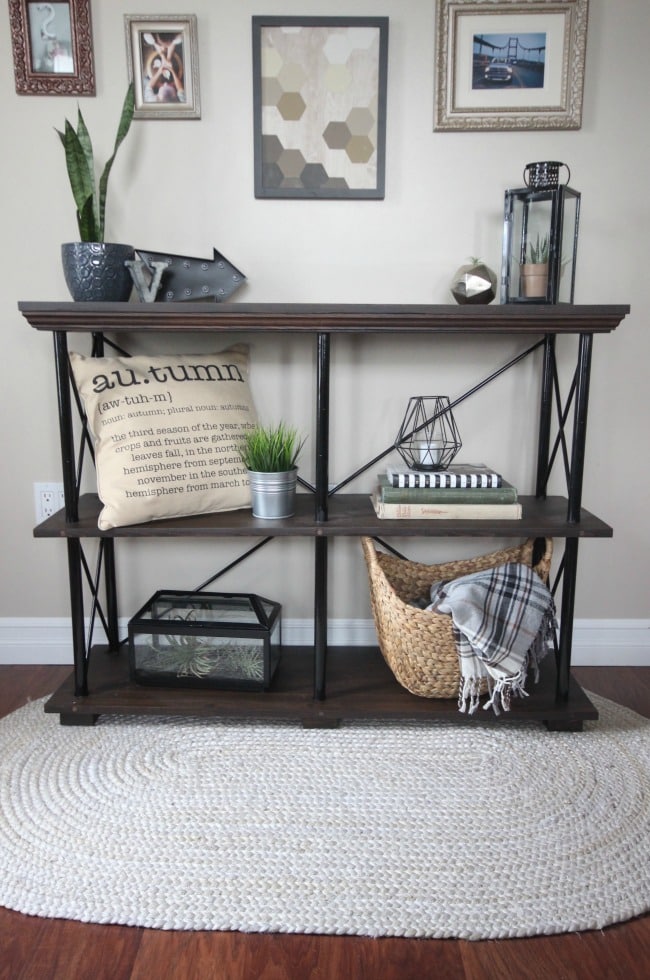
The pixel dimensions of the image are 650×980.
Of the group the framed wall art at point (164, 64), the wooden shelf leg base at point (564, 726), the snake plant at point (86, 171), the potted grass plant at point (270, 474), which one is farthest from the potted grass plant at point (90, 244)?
the wooden shelf leg base at point (564, 726)

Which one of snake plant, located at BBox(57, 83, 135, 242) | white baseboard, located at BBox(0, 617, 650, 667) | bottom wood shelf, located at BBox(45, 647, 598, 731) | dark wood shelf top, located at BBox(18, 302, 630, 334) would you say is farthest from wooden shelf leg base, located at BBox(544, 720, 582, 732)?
snake plant, located at BBox(57, 83, 135, 242)

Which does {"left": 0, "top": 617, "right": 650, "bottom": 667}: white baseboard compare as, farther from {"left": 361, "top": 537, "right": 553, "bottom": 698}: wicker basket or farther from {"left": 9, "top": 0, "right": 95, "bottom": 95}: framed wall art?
{"left": 9, "top": 0, "right": 95, "bottom": 95}: framed wall art

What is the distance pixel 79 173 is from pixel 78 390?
0.50 meters

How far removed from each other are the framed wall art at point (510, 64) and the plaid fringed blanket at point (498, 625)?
113 centimetres

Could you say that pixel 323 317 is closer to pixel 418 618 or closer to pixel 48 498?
pixel 418 618

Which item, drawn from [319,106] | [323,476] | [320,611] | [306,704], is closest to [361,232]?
[319,106]

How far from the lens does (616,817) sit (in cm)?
147

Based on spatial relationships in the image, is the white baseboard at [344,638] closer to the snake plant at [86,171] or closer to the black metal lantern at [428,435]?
the black metal lantern at [428,435]

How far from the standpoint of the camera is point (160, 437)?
5.69ft

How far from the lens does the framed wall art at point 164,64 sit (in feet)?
5.91

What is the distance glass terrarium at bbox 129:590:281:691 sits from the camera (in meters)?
1.81

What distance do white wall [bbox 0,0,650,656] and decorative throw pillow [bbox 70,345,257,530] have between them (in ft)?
0.85

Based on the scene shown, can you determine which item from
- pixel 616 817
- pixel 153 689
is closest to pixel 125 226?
pixel 153 689

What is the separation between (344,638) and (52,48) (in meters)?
1.73
